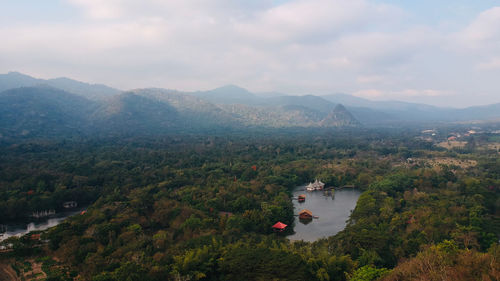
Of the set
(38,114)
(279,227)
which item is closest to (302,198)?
(279,227)

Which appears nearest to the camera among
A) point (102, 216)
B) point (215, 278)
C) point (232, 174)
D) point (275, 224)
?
point (215, 278)

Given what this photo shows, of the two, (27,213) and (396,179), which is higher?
(396,179)

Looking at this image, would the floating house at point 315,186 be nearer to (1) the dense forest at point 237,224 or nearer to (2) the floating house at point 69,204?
(1) the dense forest at point 237,224

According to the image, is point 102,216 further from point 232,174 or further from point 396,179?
point 396,179

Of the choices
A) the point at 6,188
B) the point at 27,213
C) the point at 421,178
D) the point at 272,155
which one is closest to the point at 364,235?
the point at 421,178

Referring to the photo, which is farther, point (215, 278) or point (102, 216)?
point (102, 216)

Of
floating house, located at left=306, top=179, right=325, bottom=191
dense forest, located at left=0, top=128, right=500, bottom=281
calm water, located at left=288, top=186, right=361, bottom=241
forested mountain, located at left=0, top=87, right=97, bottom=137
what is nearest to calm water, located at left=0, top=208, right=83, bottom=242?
dense forest, located at left=0, top=128, right=500, bottom=281

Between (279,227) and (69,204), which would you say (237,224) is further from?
(69,204)
